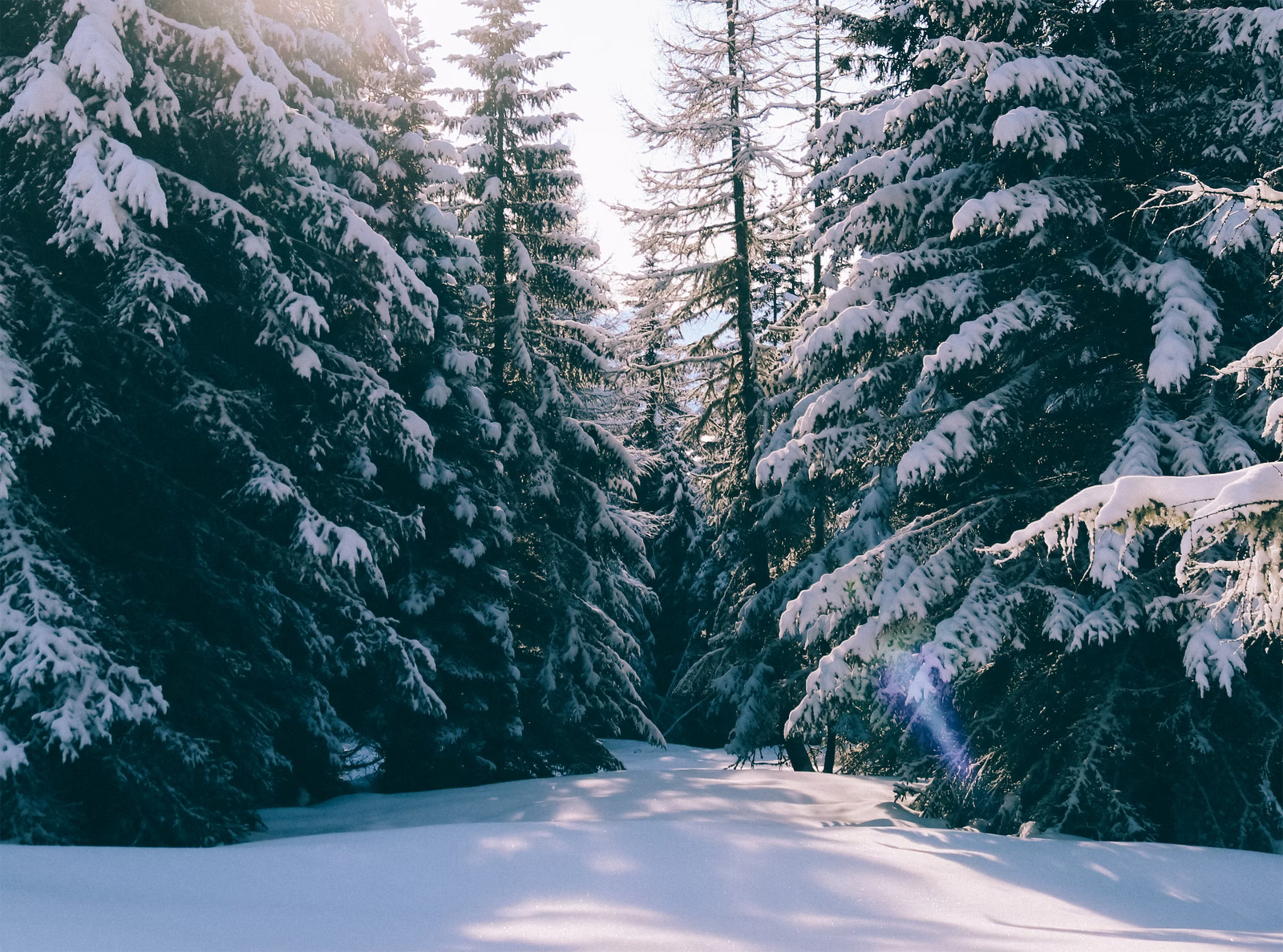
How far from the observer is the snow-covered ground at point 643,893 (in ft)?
12.5

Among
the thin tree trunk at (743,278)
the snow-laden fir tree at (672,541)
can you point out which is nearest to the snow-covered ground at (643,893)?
the thin tree trunk at (743,278)

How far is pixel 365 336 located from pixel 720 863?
7.87m

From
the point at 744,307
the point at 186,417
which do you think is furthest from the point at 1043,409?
the point at 186,417

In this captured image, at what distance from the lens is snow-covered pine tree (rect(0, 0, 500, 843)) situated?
6191 mm

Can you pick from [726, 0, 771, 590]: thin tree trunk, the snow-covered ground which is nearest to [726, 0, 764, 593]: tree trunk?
[726, 0, 771, 590]: thin tree trunk

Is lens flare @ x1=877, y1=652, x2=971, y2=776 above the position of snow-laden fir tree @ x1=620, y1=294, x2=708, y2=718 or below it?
below

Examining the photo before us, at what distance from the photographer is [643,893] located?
15.1 ft

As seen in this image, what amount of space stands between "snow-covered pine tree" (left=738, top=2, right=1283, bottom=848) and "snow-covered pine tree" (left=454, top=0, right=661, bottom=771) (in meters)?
6.11

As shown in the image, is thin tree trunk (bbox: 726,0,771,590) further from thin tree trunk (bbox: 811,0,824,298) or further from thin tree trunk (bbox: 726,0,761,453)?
thin tree trunk (bbox: 811,0,824,298)

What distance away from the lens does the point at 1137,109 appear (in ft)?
28.6

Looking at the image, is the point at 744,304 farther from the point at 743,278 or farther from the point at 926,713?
the point at 926,713

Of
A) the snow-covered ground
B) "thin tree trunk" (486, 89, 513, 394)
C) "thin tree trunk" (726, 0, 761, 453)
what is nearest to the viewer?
the snow-covered ground

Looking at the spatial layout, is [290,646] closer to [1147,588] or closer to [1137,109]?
[1147,588]

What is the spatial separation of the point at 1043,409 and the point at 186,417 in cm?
844
